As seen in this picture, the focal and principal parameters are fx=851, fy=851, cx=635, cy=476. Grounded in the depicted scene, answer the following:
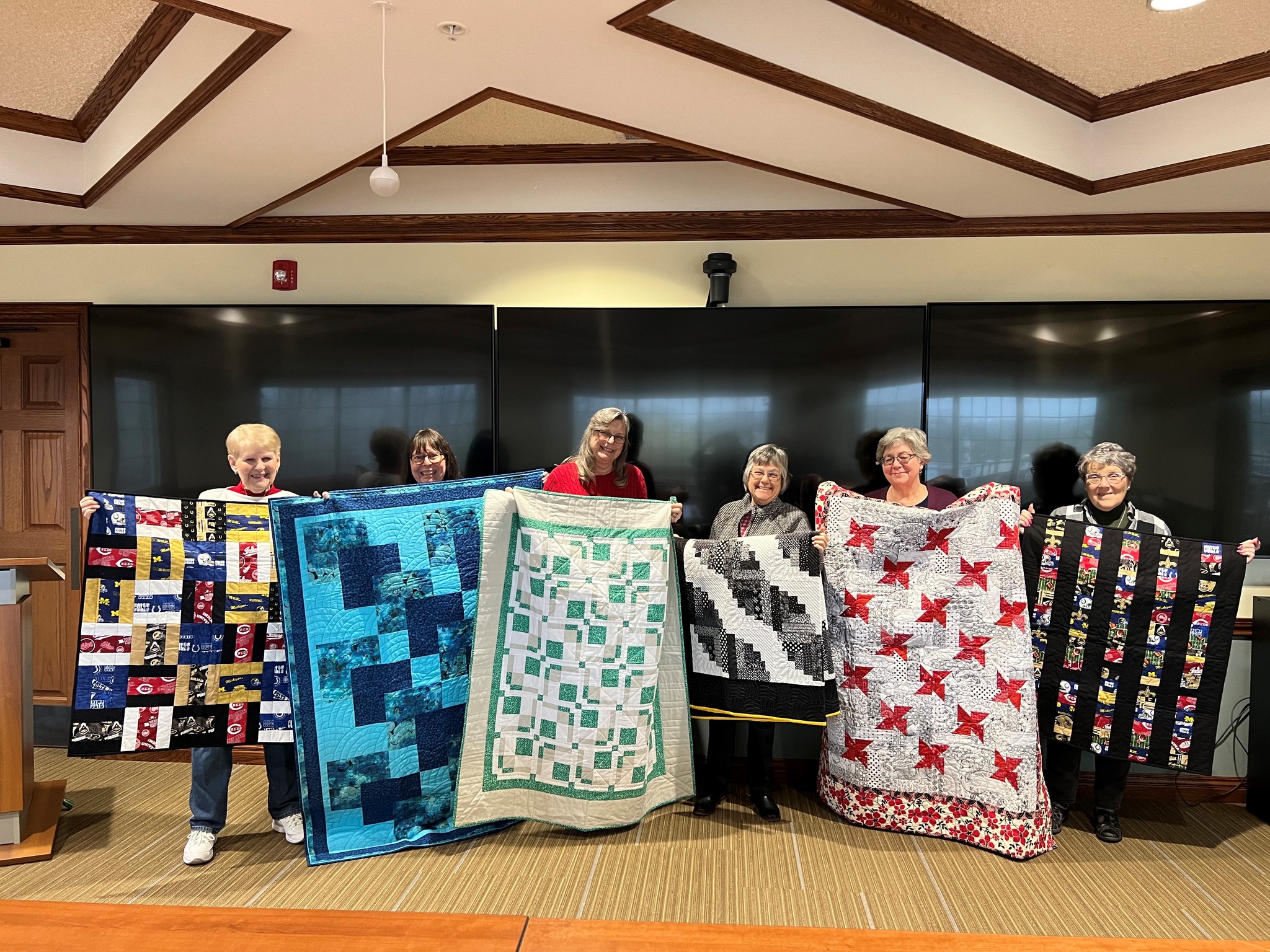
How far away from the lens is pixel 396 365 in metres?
3.69

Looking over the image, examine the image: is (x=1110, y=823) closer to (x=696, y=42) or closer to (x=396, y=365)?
(x=696, y=42)

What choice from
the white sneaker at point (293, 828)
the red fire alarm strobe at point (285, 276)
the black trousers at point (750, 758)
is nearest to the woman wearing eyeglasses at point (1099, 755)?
the black trousers at point (750, 758)

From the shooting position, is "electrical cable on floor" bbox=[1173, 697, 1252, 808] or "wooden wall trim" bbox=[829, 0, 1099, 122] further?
"electrical cable on floor" bbox=[1173, 697, 1252, 808]

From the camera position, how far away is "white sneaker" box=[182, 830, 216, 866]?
8.58ft

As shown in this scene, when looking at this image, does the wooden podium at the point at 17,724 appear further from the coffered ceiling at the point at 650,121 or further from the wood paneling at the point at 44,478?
the coffered ceiling at the point at 650,121

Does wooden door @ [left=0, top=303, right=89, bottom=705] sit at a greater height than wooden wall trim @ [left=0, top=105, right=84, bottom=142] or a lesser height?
lesser

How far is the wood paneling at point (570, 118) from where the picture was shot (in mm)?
2660

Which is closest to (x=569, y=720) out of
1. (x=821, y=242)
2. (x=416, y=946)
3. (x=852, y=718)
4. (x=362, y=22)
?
(x=852, y=718)

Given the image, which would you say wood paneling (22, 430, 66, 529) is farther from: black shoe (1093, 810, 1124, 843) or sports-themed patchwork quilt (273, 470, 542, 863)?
black shoe (1093, 810, 1124, 843)

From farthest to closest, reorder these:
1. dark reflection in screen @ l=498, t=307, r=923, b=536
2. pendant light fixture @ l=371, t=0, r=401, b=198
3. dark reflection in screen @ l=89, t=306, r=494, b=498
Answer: dark reflection in screen @ l=89, t=306, r=494, b=498
dark reflection in screen @ l=498, t=307, r=923, b=536
pendant light fixture @ l=371, t=0, r=401, b=198

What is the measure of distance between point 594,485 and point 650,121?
1332 mm

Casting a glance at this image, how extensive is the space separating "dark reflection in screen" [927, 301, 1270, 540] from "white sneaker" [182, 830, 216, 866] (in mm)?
2983

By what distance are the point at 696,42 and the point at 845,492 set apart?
58.9 inches

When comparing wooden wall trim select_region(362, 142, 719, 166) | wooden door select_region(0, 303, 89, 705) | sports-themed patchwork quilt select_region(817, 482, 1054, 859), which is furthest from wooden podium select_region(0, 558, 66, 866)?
sports-themed patchwork quilt select_region(817, 482, 1054, 859)
